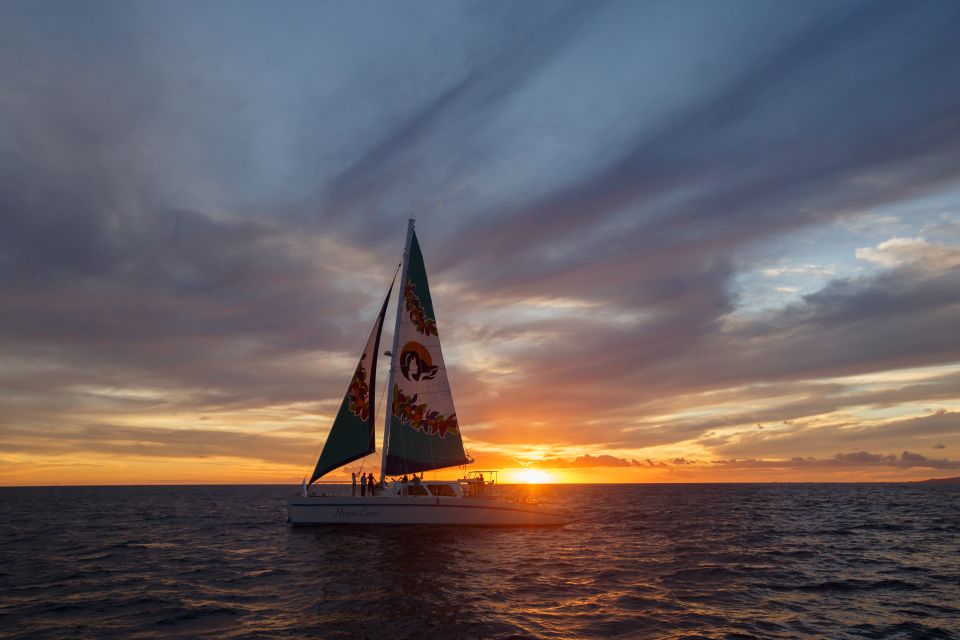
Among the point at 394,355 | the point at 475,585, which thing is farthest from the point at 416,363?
the point at 475,585

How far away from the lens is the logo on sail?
120 ft

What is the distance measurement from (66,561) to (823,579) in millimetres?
31068

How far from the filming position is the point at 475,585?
20.2m

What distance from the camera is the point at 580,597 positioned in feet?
61.4

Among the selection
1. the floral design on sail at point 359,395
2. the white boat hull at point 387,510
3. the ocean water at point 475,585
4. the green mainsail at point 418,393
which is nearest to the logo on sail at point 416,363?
the green mainsail at point 418,393

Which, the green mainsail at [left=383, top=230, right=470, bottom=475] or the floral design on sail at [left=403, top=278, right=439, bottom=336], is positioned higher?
the floral design on sail at [left=403, top=278, right=439, bottom=336]

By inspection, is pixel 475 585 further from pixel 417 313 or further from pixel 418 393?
pixel 417 313

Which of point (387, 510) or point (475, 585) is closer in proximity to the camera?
point (475, 585)

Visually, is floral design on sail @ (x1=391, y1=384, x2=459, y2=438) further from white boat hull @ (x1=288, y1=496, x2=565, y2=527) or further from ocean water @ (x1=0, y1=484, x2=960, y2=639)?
ocean water @ (x1=0, y1=484, x2=960, y2=639)

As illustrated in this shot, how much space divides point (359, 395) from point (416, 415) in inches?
145

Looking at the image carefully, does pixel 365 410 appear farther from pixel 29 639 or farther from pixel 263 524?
pixel 29 639

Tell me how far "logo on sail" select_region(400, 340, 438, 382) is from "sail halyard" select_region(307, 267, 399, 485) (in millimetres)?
1920

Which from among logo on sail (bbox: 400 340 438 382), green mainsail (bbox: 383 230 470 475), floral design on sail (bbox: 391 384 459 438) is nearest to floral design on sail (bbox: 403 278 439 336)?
green mainsail (bbox: 383 230 470 475)

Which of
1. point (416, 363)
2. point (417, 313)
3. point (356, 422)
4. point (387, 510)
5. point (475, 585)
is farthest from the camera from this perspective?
point (417, 313)
